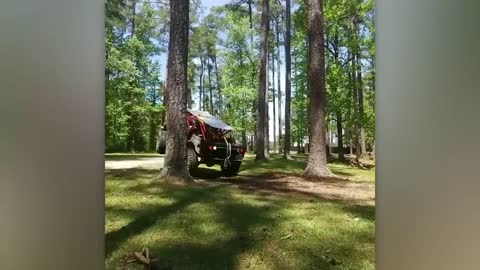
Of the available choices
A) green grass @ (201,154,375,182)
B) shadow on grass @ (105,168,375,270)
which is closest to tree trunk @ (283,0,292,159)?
green grass @ (201,154,375,182)

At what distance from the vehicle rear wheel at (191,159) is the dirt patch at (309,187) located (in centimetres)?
7

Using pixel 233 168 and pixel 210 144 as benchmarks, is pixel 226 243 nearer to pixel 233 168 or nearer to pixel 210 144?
pixel 233 168

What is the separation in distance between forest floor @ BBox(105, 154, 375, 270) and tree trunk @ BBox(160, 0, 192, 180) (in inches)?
2.5

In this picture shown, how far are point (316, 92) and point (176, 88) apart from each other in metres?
0.68

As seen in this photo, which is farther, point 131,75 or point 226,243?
point 131,75

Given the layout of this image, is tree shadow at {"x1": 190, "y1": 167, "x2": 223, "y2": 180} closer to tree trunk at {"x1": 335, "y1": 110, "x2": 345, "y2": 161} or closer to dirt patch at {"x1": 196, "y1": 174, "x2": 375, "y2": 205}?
dirt patch at {"x1": 196, "y1": 174, "x2": 375, "y2": 205}

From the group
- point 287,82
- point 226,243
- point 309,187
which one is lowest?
point 226,243

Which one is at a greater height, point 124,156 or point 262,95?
point 262,95

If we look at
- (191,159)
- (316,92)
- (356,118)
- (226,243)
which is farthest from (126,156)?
(356,118)

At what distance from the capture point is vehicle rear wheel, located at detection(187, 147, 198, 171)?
2.07m

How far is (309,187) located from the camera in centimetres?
203
